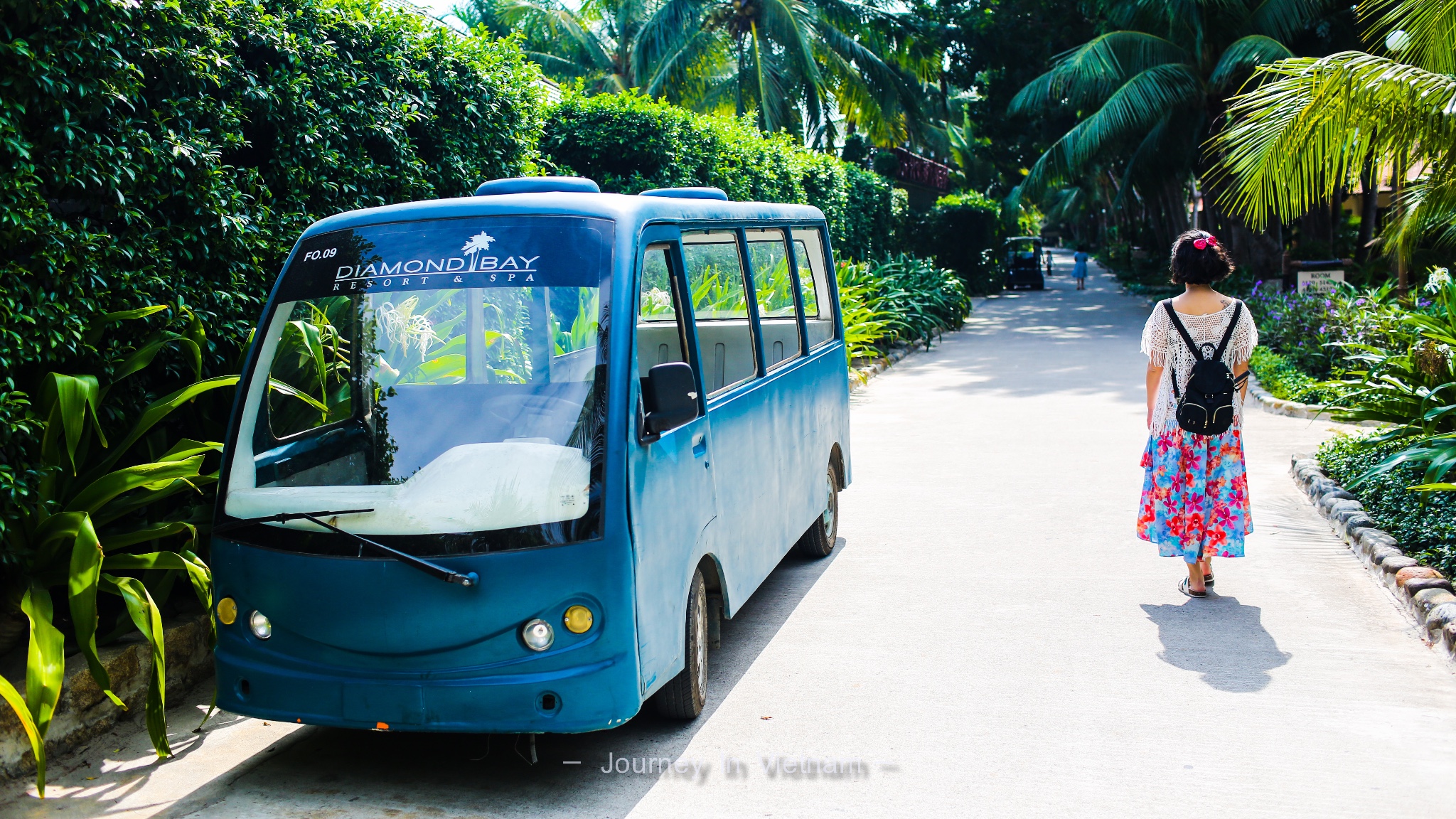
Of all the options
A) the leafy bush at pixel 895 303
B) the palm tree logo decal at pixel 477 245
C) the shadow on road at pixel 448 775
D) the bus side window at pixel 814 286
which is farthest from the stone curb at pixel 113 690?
the leafy bush at pixel 895 303

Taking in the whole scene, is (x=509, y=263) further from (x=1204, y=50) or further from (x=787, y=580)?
(x=1204, y=50)

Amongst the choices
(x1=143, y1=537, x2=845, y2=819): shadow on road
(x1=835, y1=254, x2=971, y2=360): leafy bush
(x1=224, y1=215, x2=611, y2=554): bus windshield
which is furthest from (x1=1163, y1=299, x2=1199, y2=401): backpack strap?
(x1=835, y1=254, x2=971, y2=360): leafy bush

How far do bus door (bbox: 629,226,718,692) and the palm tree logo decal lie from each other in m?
0.56

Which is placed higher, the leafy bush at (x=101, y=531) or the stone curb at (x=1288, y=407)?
the leafy bush at (x=101, y=531)

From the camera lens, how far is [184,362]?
5133 mm

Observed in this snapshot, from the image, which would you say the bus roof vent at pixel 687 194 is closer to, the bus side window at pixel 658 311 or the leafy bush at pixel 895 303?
the bus side window at pixel 658 311

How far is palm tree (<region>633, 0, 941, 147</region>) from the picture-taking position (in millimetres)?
26188

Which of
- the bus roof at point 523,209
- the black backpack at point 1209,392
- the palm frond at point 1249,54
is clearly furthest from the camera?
the palm frond at point 1249,54

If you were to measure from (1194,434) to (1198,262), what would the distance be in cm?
84

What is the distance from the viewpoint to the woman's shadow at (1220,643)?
16.4 feet

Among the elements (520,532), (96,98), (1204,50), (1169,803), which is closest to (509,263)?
(520,532)

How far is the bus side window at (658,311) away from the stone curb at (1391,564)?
11.9 feet

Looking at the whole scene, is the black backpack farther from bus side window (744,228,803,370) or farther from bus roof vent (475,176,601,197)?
bus roof vent (475,176,601,197)

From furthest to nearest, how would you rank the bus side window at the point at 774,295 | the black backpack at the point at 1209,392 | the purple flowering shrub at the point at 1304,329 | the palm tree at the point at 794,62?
1. the palm tree at the point at 794,62
2. the purple flowering shrub at the point at 1304,329
3. the bus side window at the point at 774,295
4. the black backpack at the point at 1209,392
